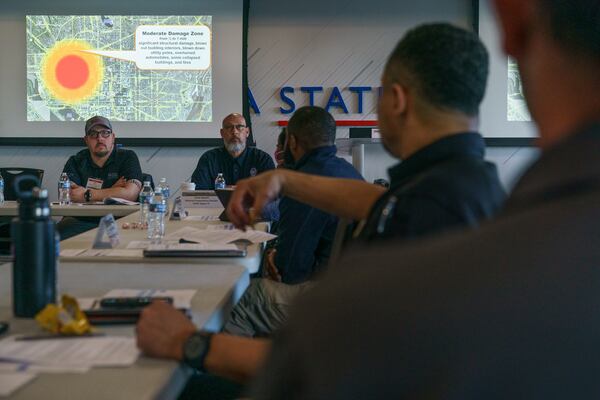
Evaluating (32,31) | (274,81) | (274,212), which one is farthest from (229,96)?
(274,212)

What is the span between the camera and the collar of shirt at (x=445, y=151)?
1450mm

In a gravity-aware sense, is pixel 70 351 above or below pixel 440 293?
below

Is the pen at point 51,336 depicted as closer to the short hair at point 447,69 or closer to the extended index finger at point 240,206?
the extended index finger at point 240,206

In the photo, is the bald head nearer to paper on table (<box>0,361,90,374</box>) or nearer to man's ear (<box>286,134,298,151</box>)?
man's ear (<box>286,134,298,151</box>)

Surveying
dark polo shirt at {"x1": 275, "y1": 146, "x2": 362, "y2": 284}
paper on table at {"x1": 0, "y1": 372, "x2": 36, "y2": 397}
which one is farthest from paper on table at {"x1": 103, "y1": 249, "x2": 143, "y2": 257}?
paper on table at {"x1": 0, "y1": 372, "x2": 36, "y2": 397}

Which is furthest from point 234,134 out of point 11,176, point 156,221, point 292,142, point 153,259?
point 153,259

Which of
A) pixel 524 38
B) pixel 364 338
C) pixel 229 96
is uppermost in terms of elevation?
pixel 229 96

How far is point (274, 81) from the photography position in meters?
6.54

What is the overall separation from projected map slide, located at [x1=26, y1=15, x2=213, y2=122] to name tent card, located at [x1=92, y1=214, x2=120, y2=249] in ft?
13.4

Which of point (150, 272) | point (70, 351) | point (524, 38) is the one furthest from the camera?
point (150, 272)

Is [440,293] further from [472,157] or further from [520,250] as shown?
[472,157]

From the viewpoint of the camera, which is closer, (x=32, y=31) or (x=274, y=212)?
(x=274, y=212)

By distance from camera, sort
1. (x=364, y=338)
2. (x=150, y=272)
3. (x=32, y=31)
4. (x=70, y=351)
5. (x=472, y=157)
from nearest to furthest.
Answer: (x=364, y=338) → (x=70, y=351) → (x=472, y=157) → (x=150, y=272) → (x=32, y=31)

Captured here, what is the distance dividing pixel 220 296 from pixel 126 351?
47 centimetres
